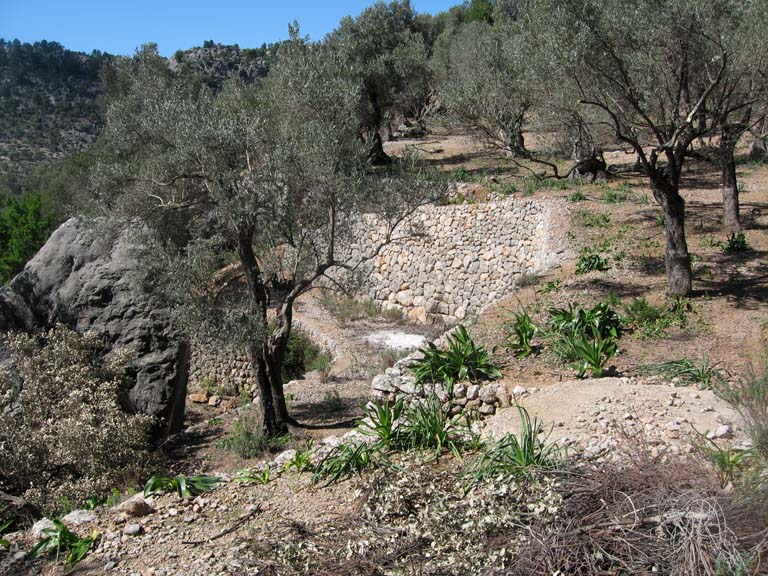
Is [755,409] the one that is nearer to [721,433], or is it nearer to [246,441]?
[721,433]

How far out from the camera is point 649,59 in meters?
10.2

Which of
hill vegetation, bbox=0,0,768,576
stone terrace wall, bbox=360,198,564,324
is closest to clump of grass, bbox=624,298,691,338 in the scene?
hill vegetation, bbox=0,0,768,576

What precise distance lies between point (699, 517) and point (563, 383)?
3.94m

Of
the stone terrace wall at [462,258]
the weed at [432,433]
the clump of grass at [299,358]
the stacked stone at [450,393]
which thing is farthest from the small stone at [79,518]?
the stone terrace wall at [462,258]

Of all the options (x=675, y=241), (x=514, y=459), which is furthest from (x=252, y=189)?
(x=675, y=241)

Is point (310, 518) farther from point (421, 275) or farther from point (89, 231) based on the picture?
point (421, 275)

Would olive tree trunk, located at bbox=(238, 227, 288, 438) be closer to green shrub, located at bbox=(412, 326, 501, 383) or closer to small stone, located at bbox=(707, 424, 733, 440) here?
green shrub, located at bbox=(412, 326, 501, 383)

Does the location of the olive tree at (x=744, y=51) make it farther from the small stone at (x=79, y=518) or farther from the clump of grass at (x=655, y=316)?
the small stone at (x=79, y=518)

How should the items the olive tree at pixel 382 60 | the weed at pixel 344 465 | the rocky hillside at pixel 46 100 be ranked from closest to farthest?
the weed at pixel 344 465 → the olive tree at pixel 382 60 → the rocky hillside at pixel 46 100

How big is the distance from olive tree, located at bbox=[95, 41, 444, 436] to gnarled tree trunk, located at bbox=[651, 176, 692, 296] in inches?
Result: 157

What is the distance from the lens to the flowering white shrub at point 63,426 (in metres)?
8.31

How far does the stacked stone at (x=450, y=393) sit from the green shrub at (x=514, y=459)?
164 cm

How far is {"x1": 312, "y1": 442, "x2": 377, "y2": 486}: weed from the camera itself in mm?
6102

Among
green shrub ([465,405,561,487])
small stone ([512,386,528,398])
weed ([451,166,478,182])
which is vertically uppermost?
weed ([451,166,478,182])
